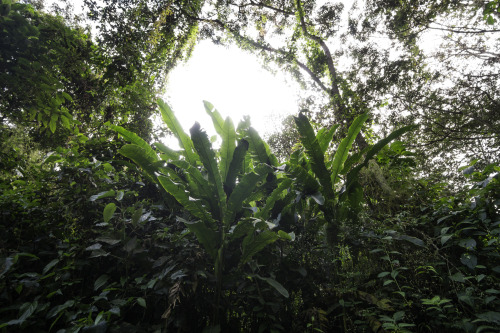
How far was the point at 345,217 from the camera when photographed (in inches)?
77.0

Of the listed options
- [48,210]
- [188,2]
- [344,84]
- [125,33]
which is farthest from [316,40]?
[48,210]

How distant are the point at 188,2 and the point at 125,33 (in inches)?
105

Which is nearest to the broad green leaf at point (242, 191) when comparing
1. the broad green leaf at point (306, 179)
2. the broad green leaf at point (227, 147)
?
the broad green leaf at point (227, 147)

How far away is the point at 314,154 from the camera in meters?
2.01

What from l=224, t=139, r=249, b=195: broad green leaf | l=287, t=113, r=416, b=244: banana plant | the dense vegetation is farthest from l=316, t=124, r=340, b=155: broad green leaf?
l=224, t=139, r=249, b=195: broad green leaf

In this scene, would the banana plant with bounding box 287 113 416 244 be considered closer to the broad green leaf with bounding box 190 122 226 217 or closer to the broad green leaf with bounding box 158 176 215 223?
the broad green leaf with bounding box 190 122 226 217

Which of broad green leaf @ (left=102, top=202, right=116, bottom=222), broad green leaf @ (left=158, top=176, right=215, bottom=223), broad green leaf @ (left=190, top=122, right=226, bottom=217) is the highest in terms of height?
broad green leaf @ (left=190, top=122, right=226, bottom=217)

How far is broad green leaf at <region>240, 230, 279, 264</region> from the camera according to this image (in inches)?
52.2

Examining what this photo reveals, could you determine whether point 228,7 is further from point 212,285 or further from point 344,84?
point 212,285

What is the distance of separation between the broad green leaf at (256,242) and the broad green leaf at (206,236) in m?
0.18

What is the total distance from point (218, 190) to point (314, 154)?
92 cm

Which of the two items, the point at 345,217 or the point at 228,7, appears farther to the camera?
the point at 228,7

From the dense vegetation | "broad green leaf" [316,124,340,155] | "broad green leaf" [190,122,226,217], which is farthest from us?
"broad green leaf" [316,124,340,155]

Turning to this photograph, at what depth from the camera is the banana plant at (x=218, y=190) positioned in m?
1.38
